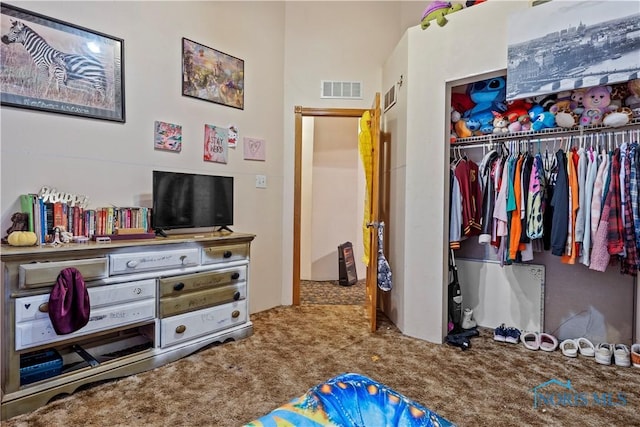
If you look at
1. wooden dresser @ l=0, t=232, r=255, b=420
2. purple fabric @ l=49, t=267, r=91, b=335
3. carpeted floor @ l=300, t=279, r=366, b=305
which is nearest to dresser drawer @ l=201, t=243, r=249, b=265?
wooden dresser @ l=0, t=232, r=255, b=420

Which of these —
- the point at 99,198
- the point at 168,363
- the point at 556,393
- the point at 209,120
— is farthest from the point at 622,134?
the point at 99,198

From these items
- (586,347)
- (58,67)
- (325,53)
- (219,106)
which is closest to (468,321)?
(586,347)

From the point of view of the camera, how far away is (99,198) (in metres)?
2.45

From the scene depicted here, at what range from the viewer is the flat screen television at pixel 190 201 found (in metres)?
2.56

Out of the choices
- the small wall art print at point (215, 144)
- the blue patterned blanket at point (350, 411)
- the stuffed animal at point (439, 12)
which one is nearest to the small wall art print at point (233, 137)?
the small wall art print at point (215, 144)

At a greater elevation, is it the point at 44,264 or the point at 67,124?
the point at 67,124

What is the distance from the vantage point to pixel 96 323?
6.81 feet

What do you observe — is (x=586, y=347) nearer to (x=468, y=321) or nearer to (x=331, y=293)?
(x=468, y=321)

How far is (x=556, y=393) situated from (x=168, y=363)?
2.40m

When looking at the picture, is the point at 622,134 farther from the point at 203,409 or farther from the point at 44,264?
the point at 44,264

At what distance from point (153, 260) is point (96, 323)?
0.47 m

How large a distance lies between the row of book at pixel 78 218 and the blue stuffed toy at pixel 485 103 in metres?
2.71

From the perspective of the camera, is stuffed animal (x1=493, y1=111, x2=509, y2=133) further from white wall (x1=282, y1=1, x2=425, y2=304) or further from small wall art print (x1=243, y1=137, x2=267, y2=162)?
small wall art print (x1=243, y1=137, x2=267, y2=162)

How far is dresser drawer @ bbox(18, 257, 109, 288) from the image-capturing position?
1821 mm
